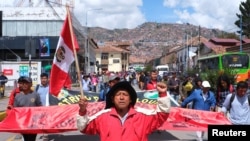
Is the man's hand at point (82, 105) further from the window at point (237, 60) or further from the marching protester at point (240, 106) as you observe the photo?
the window at point (237, 60)

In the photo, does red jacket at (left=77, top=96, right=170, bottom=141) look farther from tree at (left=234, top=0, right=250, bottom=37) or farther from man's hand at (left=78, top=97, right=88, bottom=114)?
tree at (left=234, top=0, right=250, bottom=37)

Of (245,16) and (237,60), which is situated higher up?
(245,16)

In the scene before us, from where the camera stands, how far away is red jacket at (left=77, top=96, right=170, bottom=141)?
4.46m

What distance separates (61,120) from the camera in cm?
1066

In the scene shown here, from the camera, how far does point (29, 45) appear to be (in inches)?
859

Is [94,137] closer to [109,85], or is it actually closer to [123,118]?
[109,85]

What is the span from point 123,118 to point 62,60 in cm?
249

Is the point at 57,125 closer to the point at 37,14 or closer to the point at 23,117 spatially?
the point at 23,117

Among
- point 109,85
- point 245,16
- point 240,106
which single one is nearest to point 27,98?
point 109,85

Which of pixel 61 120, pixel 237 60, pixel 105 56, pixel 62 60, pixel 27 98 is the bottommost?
pixel 61 120

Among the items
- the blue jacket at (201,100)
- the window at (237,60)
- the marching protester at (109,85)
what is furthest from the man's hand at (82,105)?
the window at (237,60)

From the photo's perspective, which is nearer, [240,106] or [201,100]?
[240,106]

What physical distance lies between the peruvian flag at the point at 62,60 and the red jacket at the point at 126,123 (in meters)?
1.90

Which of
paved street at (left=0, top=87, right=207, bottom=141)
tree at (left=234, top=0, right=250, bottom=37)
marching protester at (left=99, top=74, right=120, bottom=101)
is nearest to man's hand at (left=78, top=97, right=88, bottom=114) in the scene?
marching protester at (left=99, top=74, right=120, bottom=101)
